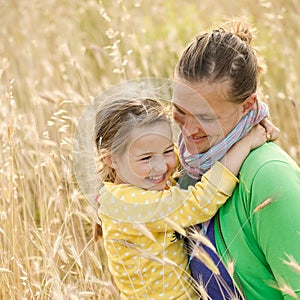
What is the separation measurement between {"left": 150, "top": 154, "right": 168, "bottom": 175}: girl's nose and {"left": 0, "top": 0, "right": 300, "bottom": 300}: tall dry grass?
62cm

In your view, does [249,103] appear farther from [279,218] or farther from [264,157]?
[279,218]

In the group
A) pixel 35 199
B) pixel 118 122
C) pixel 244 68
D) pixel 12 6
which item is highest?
pixel 244 68

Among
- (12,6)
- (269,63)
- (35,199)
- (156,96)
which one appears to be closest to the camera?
(156,96)

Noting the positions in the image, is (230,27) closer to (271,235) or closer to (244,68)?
(244,68)

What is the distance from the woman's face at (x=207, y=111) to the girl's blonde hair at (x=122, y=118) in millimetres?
123

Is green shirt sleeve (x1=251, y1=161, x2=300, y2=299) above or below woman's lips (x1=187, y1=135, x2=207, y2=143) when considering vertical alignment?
below

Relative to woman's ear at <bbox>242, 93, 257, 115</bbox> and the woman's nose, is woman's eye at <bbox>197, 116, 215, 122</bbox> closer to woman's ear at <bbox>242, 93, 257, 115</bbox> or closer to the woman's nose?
the woman's nose

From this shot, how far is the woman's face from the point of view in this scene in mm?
2455

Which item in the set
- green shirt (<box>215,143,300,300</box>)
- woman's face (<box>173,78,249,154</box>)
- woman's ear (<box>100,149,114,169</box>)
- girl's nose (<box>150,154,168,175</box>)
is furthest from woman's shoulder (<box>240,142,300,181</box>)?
woman's ear (<box>100,149,114,169</box>)

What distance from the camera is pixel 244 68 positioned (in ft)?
8.13

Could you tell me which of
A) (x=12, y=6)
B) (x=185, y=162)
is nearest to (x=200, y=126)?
(x=185, y=162)

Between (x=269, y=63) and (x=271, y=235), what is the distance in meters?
3.44

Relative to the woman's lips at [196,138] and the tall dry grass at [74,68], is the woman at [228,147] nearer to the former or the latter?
the woman's lips at [196,138]

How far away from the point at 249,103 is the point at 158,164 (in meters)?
0.39
